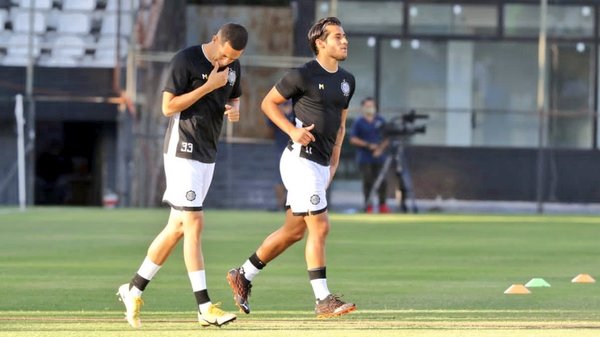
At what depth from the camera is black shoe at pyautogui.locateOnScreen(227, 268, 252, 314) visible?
34.9 feet

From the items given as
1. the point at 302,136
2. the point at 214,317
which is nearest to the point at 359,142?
the point at 302,136

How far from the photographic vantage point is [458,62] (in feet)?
105

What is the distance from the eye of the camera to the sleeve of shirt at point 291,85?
10.9m

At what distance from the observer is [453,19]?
31.8 meters

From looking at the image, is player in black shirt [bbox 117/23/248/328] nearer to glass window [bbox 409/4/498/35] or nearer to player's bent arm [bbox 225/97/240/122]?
player's bent arm [bbox 225/97/240/122]

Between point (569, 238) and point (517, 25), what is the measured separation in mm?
11642

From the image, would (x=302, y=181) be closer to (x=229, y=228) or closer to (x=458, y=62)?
(x=229, y=228)

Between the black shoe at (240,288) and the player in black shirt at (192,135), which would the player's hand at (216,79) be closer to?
the player in black shirt at (192,135)

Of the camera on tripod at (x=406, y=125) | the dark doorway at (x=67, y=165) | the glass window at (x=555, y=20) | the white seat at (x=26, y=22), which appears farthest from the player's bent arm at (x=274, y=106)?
the dark doorway at (x=67, y=165)

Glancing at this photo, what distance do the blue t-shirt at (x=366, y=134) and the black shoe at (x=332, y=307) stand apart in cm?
1790

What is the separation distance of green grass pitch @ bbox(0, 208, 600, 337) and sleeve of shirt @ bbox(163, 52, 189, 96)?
1.39m

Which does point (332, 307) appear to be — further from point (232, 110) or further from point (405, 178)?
point (405, 178)

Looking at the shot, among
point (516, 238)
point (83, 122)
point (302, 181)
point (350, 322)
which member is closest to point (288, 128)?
Answer: point (302, 181)

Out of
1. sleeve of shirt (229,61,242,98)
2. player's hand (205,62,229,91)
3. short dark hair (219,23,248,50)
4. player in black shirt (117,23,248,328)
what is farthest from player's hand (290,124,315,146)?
short dark hair (219,23,248,50)
